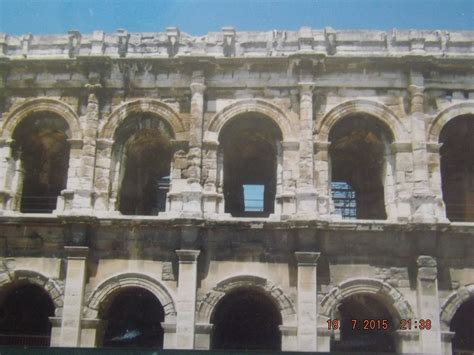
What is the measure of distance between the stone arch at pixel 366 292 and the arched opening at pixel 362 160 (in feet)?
6.85

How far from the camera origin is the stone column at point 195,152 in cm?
1156

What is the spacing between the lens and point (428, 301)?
10914mm

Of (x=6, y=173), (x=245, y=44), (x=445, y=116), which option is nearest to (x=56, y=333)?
(x=6, y=173)

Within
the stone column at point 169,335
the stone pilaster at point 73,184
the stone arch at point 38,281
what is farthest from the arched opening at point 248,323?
the stone pilaster at point 73,184

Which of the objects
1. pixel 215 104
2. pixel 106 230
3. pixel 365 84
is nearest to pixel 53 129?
pixel 106 230

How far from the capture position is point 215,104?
12.5 m

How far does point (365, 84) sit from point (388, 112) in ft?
2.64

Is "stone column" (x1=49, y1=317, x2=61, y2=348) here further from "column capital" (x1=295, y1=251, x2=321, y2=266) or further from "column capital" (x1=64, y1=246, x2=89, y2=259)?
"column capital" (x1=295, y1=251, x2=321, y2=266)

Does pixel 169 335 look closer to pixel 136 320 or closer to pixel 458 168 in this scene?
pixel 136 320

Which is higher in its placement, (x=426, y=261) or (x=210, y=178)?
(x=210, y=178)

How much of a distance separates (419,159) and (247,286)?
14.5 feet

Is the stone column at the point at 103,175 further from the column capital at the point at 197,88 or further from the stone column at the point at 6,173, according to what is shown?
the column capital at the point at 197,88

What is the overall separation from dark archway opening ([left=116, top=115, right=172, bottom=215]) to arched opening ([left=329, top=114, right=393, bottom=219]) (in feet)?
13.1

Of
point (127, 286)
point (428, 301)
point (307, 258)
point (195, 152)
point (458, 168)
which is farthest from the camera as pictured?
point (458, 168)
